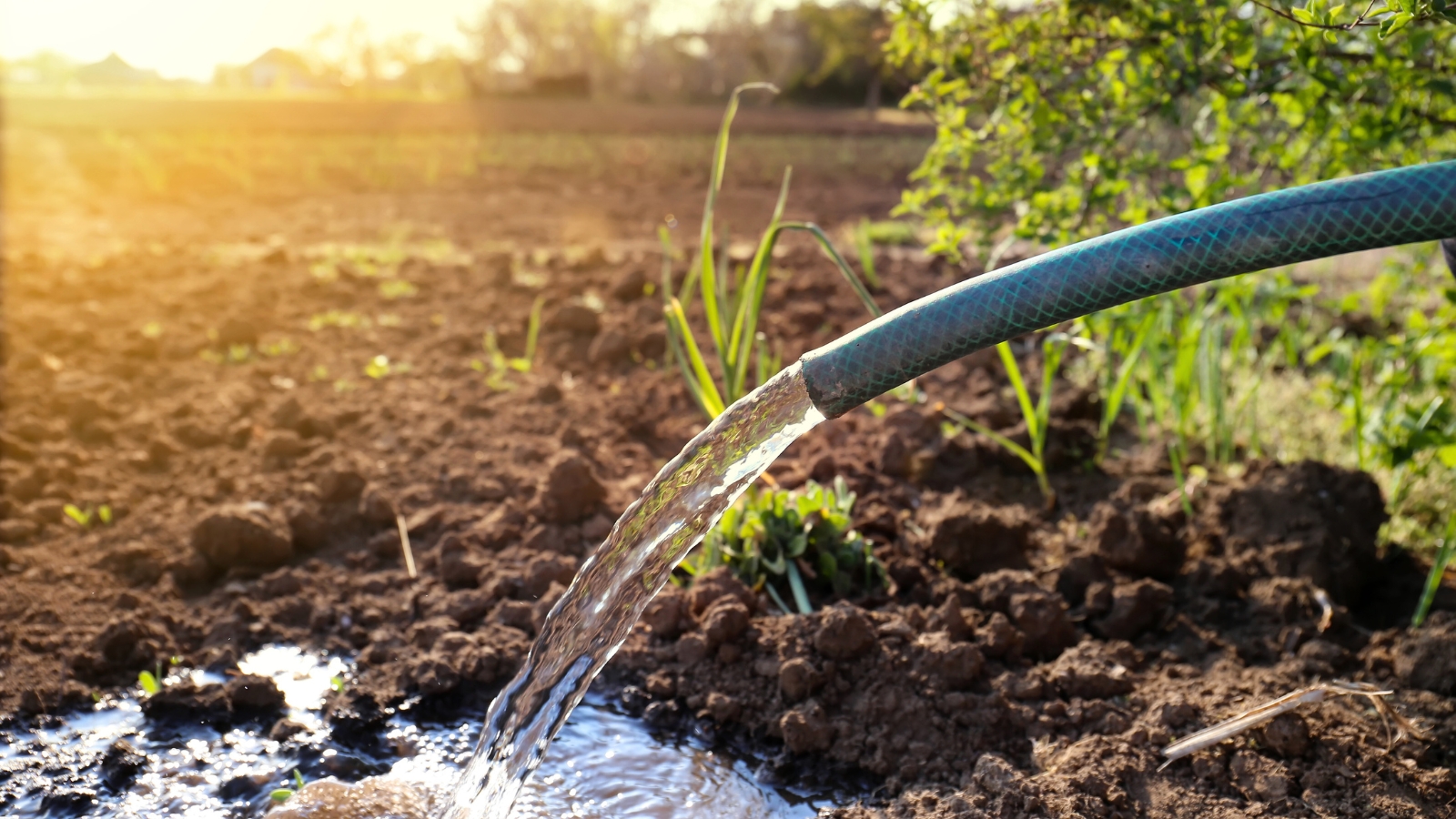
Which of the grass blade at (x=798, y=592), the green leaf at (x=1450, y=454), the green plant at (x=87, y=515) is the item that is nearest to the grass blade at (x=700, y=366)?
the grass blade at (x=798, y=592)

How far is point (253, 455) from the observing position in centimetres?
334

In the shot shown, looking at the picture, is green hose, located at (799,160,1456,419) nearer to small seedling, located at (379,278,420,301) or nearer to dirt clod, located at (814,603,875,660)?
dirt clod, located at (814,603,875,660)

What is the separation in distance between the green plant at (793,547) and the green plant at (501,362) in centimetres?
159

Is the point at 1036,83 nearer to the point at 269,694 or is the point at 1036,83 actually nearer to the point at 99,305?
the point at 269,694

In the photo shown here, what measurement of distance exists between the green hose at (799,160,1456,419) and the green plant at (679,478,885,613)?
1.10 metres

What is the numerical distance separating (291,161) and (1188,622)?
1096 cm

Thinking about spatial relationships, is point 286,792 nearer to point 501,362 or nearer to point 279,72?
point 501,362

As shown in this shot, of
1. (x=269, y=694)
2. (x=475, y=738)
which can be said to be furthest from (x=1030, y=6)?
(x=269, y=694)

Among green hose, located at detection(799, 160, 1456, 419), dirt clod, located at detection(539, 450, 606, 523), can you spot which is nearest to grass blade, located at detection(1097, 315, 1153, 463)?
dirt clod, located at detection(539, 450, 606, 523)

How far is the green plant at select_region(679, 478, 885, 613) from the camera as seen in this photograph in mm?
2473

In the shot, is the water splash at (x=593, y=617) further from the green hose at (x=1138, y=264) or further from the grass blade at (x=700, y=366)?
the grass blade at (x=700, y=366)

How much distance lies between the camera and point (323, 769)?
81.0 inches

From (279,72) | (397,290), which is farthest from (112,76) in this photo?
(397,290)

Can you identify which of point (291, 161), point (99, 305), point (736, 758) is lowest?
point (736, 758)
